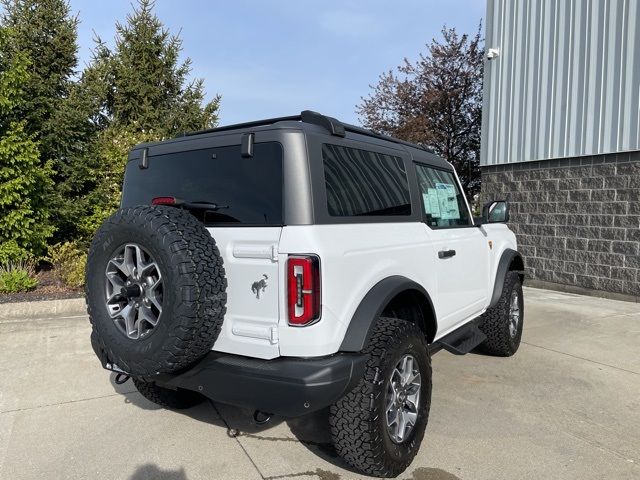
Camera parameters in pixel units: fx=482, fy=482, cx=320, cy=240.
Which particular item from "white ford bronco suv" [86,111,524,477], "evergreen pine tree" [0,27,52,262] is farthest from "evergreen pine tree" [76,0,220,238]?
"white ford bronco suv" [86,111,524,477]

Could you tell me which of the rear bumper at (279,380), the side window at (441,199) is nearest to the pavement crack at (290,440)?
the rear bumper at (279,380)

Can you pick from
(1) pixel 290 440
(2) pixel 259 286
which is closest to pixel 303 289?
(2) pixel 259 286

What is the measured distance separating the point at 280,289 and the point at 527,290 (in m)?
8.34

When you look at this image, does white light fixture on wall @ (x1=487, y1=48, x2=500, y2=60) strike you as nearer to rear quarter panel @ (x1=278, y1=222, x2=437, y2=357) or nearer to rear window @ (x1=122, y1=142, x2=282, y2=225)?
rear quarter panel @ (x1=278, y1=222, x2=437, y2=357)

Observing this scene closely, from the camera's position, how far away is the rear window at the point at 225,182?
249cm

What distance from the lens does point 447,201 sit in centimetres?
399

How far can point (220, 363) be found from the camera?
96.3 inches

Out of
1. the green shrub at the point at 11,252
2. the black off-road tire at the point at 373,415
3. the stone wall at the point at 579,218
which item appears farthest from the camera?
the stone wall at the point at 579,218

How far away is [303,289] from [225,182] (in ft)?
2.69

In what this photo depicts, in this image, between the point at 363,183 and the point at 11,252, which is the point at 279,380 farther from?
the point at 11,252

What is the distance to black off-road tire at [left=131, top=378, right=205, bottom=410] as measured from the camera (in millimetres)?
3430

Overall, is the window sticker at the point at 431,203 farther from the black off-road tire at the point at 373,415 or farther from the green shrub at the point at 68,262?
the green shrub at the point at 68,262

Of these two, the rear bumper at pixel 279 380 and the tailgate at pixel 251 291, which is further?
the tailgate at pixel 251 291

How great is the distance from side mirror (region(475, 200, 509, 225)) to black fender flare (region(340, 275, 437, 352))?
2.12 m
